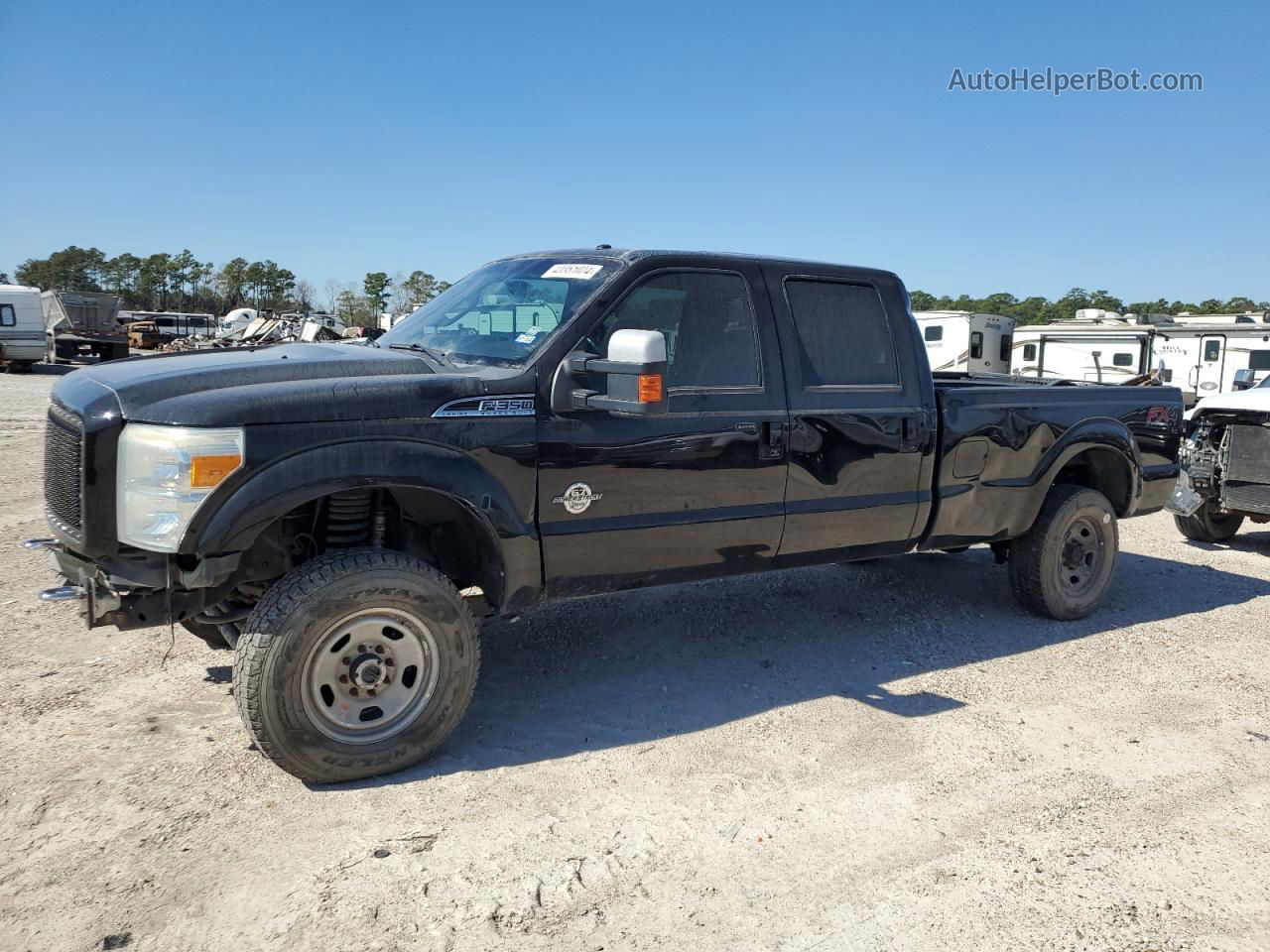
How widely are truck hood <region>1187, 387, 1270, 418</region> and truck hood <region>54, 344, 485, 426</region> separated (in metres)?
7.02

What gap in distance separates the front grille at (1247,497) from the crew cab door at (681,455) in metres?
5.41

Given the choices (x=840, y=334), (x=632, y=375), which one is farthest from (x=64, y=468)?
(x=840, y=334)

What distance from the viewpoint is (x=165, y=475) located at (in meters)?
3.28

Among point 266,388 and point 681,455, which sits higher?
point 266,388

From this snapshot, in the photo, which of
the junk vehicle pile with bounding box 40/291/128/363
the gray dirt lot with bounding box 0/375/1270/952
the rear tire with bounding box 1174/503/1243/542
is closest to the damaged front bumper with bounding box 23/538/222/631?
the gray dirt lot with bounding box 0/375/1270/952

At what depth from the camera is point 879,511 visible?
196 inches

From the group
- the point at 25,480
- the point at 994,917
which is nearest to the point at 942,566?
the point at 994,917

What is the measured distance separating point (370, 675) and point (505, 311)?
1.71 meters

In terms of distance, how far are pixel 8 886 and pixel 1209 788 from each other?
4.24 m

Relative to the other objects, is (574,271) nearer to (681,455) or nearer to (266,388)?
(681,455)

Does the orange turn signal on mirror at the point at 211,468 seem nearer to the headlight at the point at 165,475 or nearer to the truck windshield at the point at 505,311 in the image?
the headlight at the point at 165,475

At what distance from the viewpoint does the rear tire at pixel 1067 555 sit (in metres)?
5.82

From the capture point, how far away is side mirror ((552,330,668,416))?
11.8 feet

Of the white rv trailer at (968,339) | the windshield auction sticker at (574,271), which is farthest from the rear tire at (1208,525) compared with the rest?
the white rv trailer at (968,339)
